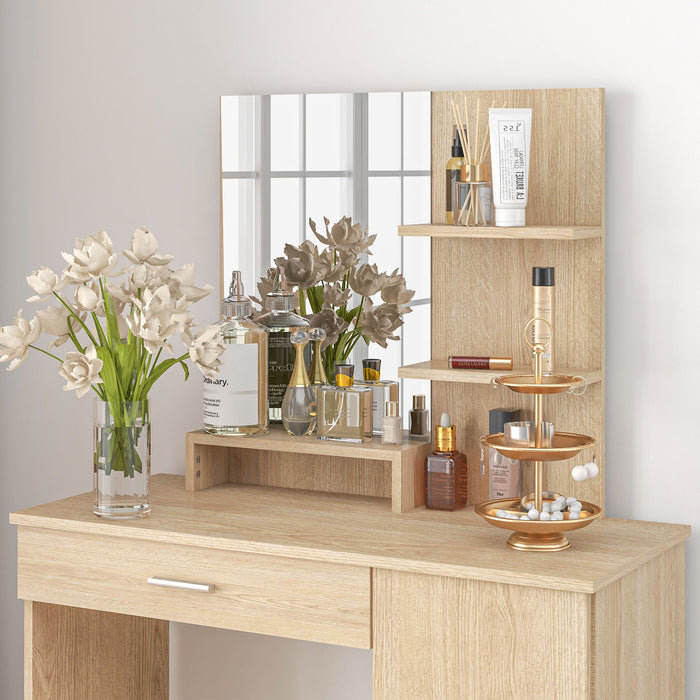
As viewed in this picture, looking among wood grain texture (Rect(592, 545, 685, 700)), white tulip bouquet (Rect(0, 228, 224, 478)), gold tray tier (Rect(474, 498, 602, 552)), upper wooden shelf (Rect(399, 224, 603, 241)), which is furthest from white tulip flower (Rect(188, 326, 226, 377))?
wood grain texture (Rect(592, 545, 685, 700))

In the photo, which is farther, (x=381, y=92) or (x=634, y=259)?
(x=381, y=92)

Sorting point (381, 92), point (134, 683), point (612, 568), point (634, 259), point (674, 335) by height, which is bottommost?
point (134, 683)

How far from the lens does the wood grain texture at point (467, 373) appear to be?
1.98 meters

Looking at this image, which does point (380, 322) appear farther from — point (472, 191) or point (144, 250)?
point (144, 250)

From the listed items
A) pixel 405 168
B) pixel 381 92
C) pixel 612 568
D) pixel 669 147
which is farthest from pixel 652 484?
pixel 381 92

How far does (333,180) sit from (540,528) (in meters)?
0.83

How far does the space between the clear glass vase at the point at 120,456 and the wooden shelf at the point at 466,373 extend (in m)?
0.48

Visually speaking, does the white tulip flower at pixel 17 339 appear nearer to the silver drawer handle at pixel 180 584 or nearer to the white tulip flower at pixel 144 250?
the white tulip flower at pixel 144 250

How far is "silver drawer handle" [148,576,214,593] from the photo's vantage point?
1.90 metres

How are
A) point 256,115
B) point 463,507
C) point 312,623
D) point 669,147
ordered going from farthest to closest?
point 256,115, point 463,507, point 669,147, point 312,623

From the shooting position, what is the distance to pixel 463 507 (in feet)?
6.89

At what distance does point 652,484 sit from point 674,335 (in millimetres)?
268

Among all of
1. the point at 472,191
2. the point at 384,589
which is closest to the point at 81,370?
the point at 384,589

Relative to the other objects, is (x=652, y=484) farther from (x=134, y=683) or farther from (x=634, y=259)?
(x=134, y=683)
